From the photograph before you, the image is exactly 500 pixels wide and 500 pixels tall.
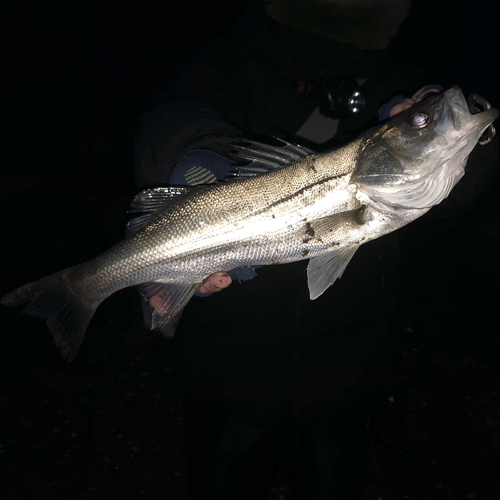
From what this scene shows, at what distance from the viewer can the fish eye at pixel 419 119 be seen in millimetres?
1288

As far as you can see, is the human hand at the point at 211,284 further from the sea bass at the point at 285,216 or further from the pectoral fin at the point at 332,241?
the pectoral fin at the point at 332,241

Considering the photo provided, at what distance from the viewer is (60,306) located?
5.60 feet

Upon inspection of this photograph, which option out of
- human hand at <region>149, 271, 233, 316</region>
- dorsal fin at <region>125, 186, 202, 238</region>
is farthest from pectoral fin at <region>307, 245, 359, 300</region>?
dorsal fin at <region>125, 186, 202, 238</region>

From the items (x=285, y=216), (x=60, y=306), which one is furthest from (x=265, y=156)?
(x=60, y=306)

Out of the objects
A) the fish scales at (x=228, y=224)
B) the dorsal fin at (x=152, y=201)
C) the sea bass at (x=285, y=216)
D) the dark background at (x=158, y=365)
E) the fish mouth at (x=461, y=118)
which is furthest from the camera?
the dark background at (x=158, y=365)

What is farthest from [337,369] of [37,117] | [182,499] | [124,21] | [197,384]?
[124,21]

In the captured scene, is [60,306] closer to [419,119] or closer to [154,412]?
[154,412]

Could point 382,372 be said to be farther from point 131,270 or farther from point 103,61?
point 103,61

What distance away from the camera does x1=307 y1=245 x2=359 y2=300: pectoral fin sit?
4.93 ft

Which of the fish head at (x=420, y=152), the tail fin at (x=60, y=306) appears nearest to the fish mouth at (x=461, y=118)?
the fish head at (x=420, y=152)

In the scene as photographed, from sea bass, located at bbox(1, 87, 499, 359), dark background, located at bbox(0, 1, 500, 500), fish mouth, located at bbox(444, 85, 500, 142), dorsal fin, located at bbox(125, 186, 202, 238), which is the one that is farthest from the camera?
dark background, located at bbox(0, 1, 500, 500)

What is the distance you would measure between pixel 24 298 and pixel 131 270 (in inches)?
21.3

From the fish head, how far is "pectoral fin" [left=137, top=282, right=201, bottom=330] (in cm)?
89

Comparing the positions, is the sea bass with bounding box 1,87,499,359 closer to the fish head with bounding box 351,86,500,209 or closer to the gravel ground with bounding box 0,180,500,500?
the fish head with bounding box 351,86,500,209
